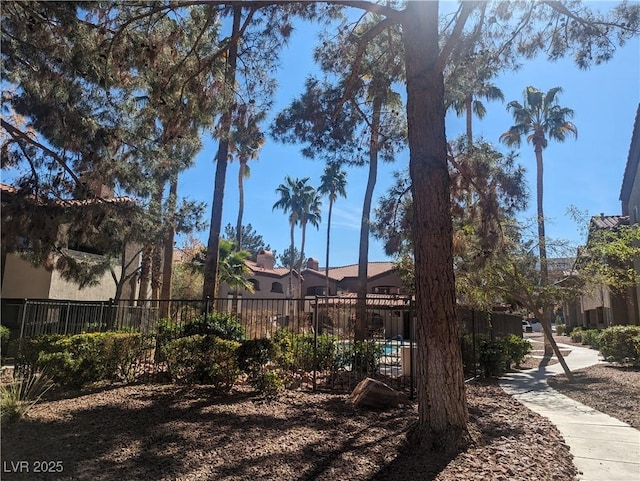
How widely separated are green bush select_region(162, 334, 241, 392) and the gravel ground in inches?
21.1

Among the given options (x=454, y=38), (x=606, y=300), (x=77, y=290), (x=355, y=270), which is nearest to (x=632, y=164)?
(x=606, y=300)

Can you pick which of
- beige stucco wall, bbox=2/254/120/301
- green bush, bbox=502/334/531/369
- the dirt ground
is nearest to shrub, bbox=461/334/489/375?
green bush, bbox=502/334/531/369

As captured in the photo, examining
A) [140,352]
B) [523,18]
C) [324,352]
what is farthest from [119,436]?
[523,18]

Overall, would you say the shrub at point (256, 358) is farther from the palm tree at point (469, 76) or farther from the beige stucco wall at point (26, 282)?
the beige stucco wall at point (26, 282)

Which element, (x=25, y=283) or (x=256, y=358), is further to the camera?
(x=25, y=283)

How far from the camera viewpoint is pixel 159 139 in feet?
30.6

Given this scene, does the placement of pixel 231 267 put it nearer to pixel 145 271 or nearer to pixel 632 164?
pixel 145 271

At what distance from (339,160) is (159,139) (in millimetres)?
3850

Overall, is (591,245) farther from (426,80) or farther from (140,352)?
(140,352)

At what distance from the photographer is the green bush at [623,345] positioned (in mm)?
14680

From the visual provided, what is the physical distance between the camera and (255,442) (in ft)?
18.9

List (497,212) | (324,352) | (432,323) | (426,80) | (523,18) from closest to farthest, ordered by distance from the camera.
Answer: (432,323) < (426,80) < (523,18) < (497,212) < (324,352)

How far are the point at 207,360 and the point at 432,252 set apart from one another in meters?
5.17

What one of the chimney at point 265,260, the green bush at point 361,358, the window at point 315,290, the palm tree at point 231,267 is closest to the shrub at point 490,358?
the green bush at point 361,358
